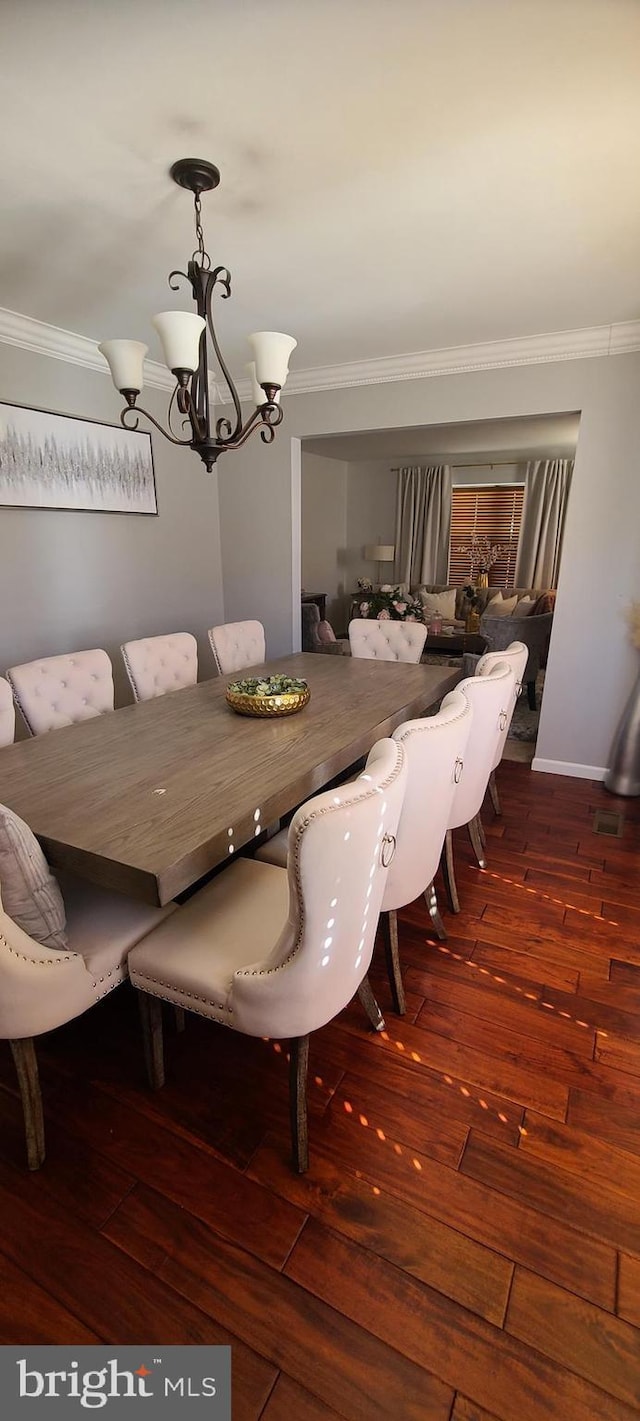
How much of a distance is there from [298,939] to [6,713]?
1.47m

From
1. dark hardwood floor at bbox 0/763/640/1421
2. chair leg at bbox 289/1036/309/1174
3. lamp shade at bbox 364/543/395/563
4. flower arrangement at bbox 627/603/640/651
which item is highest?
lamp shade at bbox 364/543/395/563

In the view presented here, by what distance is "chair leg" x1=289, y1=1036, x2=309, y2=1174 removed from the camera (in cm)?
126

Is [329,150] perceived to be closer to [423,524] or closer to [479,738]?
[479,738]

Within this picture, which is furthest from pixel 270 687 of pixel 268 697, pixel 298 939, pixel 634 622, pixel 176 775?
pixel 634 622

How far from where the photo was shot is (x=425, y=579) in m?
7.93

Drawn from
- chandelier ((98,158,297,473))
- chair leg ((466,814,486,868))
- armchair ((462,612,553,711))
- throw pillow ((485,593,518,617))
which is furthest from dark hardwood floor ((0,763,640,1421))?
throw pillow ((485,593,518,617))

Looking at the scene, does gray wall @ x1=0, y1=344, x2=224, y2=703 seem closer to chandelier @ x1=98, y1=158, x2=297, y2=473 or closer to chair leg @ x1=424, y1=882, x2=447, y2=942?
chandelier @ x1=98, y1=158, x2=297, y2=473

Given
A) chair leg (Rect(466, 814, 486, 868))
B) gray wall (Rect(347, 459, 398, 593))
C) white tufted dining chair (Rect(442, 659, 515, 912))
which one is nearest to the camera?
white tufted dining chair (Rect(442, 659, 515, 912))

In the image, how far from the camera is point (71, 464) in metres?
3.06

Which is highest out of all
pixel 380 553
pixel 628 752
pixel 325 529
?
pixel 325 529

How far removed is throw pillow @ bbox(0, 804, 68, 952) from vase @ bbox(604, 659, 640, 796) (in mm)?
2885

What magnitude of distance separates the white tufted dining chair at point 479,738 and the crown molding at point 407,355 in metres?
1.91

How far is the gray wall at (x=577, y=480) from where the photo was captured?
300 cm

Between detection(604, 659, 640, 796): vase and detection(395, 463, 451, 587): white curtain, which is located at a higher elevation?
detection(395, 463, 451, 587): white curtain
